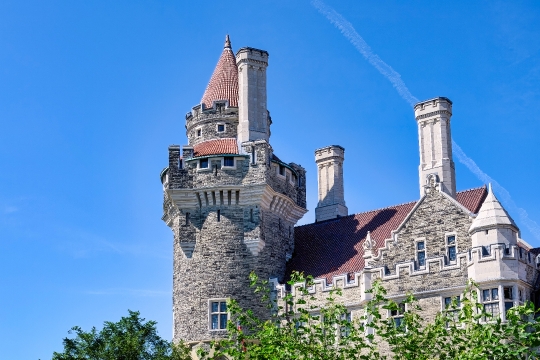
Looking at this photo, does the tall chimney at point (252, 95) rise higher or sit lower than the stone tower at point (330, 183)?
higher

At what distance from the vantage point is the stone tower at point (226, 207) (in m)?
38.2

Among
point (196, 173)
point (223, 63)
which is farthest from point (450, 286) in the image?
point (223, 63)

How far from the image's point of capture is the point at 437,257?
34562mm

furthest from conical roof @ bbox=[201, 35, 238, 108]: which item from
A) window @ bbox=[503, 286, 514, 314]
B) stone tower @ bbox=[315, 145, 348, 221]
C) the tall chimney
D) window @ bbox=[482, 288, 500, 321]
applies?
window @ bbox=[503, 286, 514, 314]

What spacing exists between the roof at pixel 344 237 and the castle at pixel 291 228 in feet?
0.23

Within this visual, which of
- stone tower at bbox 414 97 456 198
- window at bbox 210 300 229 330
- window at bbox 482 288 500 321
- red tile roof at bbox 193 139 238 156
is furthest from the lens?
red tile roof at bbox 193 139 238 156

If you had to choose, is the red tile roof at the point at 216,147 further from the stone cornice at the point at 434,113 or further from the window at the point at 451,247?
the window at the point at 451,247

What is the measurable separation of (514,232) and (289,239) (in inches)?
449

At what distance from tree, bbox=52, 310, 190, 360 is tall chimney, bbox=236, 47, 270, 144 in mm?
9234

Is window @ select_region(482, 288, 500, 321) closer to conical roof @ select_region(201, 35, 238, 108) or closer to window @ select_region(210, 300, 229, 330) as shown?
window @ select_region(210, 300, 229, 330)

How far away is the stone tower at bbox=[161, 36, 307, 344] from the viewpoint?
38.2m

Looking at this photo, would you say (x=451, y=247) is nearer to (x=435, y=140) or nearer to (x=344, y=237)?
(x=435, y=140)

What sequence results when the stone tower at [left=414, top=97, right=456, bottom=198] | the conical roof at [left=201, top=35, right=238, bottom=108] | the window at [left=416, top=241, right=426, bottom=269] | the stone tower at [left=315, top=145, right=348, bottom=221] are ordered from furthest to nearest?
the stone tower at [left=315, top=145, right=348, bottom=221] → the conical roof at [left=201, top=35, right=238, bottom=108] → the stone tower at [left=414, top=97, right=456, bottom=198] → the window at [left=416, top=241, right=426, bottom=269]

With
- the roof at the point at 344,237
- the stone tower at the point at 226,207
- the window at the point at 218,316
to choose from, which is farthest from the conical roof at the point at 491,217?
the window at the point at 218,316
